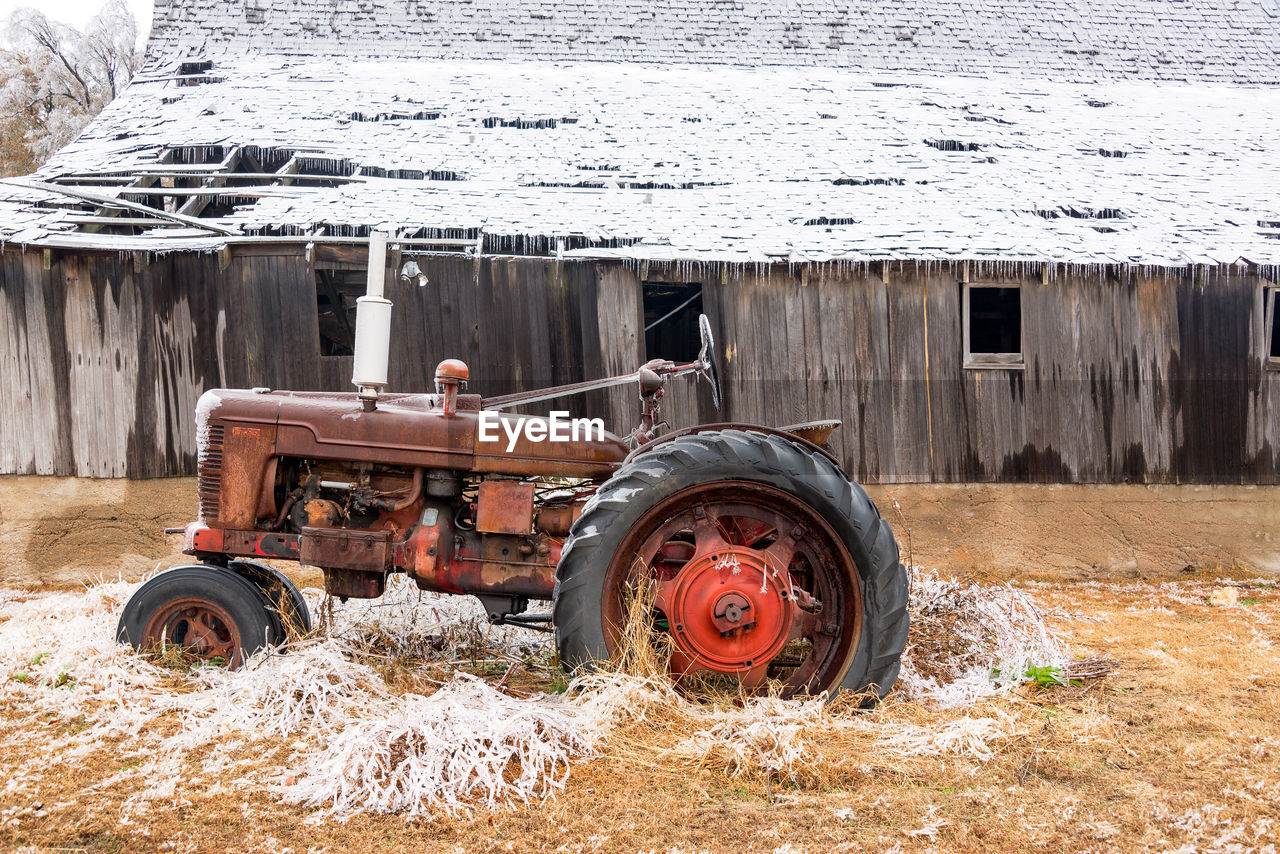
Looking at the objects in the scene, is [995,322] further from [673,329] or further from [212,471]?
[212,471]

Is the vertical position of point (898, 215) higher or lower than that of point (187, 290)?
higher

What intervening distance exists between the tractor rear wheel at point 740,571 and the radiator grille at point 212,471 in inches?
65.7

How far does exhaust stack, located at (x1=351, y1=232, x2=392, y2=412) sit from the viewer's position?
12.6ft

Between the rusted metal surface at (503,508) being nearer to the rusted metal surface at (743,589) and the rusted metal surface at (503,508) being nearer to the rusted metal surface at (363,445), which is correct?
the rusted metal surface at (363,445)

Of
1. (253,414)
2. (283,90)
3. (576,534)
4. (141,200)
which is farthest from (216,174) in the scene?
(576,534)

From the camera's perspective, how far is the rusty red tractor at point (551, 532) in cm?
344

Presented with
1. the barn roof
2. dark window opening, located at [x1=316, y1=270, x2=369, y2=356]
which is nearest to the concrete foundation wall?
the barn roof

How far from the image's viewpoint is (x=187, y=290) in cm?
773

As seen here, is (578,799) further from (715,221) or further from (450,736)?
(715,221)

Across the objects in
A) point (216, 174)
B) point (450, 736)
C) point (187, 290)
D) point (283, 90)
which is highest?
point (283, 90)

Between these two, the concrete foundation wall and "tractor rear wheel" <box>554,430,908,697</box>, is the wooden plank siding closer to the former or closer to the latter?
the concrete foundation wall

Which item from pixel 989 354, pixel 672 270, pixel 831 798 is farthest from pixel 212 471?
pixel 989 354

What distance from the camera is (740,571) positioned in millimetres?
3518

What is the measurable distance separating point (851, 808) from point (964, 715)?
3.30 feet
